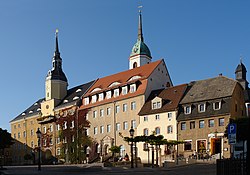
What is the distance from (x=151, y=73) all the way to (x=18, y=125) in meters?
40.3

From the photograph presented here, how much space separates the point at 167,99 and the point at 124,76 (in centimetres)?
1275

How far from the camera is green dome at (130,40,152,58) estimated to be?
89.3 m

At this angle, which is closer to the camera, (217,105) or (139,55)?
(217,105)

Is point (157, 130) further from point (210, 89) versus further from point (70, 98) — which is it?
point (70, 98)

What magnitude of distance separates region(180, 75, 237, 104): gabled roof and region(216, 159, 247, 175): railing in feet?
105

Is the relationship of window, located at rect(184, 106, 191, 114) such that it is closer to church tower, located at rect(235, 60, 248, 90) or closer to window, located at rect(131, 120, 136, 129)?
window, located at rect(131, 120, 136, 129)

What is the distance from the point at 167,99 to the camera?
183ft

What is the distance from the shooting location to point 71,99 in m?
73.4

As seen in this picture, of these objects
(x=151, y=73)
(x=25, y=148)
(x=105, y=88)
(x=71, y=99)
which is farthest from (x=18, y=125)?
(x=151, y=73)

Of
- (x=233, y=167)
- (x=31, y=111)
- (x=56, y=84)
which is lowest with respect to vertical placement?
(x=233, y=167)

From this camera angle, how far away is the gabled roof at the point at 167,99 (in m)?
54.4

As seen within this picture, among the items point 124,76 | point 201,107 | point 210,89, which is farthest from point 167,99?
point 124,76

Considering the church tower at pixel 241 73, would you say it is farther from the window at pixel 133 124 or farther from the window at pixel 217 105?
the window at pixel 133 124

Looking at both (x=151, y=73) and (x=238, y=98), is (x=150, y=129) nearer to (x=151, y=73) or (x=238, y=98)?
(x=151, y=73)
